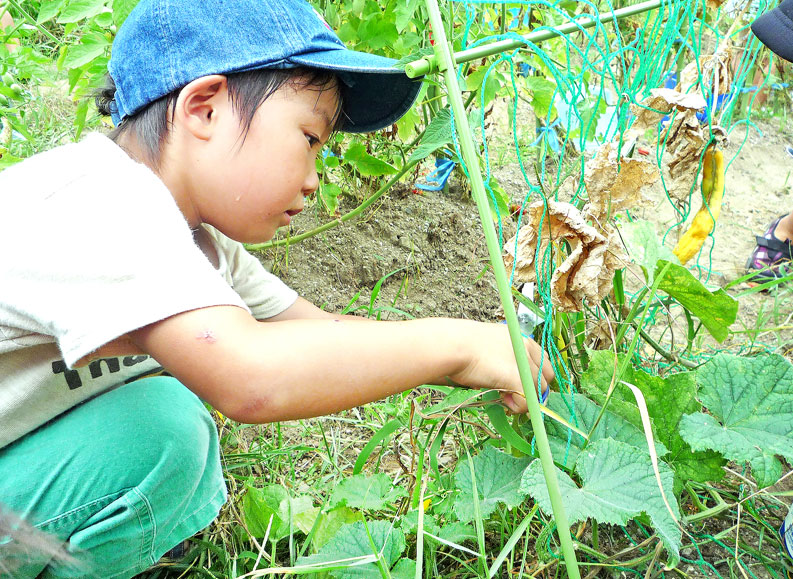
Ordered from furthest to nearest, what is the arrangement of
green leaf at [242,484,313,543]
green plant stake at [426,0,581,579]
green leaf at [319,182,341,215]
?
green leaf at [319,182,341,215] → green leaf at [242,484,313,543] → green plant stake at [426,0,581,579]

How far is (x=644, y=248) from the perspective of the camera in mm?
905

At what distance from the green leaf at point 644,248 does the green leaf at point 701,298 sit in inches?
0.8

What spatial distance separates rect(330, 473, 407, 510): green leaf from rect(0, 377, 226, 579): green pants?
0.72 feet

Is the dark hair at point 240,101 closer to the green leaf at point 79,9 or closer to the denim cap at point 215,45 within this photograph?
the denim cap at point 215,45

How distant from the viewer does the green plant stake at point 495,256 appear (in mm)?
684

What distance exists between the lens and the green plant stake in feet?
2.24

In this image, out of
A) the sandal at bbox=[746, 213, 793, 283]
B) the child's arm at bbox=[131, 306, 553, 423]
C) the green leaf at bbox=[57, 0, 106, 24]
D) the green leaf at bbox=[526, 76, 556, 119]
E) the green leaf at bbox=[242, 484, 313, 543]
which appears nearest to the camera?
the child's arm at bbox=[131, 306, 553, 423]

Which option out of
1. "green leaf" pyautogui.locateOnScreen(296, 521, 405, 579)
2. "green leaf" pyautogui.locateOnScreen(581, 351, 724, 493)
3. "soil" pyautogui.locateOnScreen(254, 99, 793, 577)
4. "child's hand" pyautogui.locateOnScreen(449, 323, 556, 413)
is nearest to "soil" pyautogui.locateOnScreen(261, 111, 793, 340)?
"soil" pyautogui.locateOnScreen(254, 99, 793, 577)

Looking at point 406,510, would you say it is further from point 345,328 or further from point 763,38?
point 763,38

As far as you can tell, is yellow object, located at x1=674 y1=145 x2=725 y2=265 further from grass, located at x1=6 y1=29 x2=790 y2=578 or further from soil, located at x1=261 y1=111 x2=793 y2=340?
soil, located at x1=261 y1=111 x2=793 y2=340

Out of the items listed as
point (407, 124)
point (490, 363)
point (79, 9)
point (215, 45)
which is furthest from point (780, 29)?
point (79, 9)

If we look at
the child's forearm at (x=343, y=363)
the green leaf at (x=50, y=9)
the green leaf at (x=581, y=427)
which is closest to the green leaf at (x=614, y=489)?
the green leaf at (x=581, y=427)

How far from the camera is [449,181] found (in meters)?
2.11

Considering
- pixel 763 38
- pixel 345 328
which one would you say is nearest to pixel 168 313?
pixel 345 328
